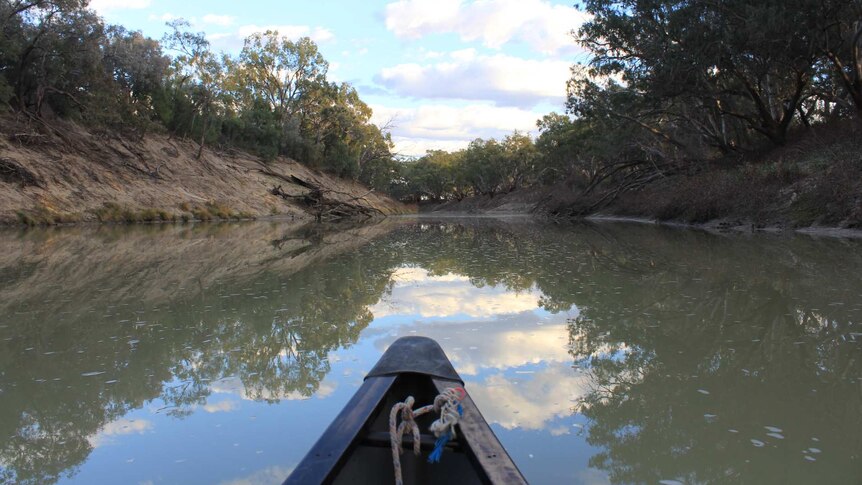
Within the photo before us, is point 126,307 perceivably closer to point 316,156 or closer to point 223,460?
point 223,460

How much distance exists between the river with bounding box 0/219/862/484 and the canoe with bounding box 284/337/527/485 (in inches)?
26.1

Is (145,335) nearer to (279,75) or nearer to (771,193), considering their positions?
(771,193)

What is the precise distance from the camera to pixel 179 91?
120 ft

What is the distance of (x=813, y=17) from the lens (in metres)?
17.4

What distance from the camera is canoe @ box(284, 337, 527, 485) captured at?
199cm

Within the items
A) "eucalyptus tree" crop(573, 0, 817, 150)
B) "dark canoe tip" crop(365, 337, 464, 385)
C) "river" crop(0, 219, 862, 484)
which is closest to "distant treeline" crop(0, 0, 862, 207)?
"eucalyptus tree" crop(573, 0, 817, 150)

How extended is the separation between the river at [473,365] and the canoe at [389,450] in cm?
66

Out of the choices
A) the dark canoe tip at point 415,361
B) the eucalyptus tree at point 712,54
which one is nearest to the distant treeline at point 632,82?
the eucalyptus tree at point 712,54

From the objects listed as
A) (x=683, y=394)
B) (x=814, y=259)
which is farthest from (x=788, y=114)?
(x=683, y=394)

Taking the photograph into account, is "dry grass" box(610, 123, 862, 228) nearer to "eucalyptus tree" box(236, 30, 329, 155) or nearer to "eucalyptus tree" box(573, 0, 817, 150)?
"eucalyptus tree" box(573, 0, 817, 150)

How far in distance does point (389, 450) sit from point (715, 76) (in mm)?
27080

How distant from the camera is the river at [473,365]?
309 cm

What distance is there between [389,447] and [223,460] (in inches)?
48.9

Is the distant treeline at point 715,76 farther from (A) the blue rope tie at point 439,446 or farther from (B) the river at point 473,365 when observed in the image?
(A) the blue rope tie at point 439,446
